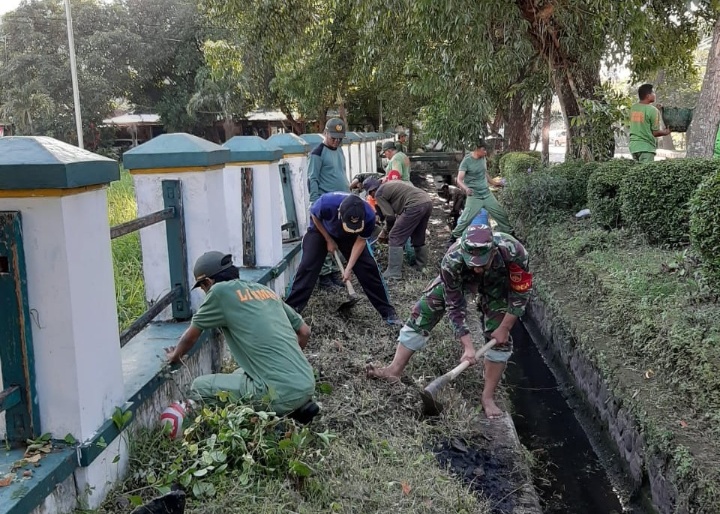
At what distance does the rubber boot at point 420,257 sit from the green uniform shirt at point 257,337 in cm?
477

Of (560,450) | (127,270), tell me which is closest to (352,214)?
(127,270)

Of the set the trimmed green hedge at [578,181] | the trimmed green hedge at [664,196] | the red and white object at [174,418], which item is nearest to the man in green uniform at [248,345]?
the red and white object at [174,418]

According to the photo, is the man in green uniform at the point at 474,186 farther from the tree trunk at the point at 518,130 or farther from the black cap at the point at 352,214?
the tree trunk at the point at 518,130

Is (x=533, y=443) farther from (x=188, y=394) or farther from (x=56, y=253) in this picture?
(x=56, y=253)

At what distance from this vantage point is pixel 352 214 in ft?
16.8

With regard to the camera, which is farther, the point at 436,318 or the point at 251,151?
the point at 251,151

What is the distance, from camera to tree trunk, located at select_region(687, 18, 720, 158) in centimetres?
778

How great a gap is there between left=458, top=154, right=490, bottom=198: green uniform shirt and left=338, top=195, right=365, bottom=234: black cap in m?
3.97

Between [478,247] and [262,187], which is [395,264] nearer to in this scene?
[262,187]

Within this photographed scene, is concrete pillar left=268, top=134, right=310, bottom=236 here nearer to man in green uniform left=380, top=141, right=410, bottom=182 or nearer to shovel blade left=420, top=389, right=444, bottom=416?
man in green uniform left=380, top=141, right=410, bottom=182

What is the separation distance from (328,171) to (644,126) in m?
4.55

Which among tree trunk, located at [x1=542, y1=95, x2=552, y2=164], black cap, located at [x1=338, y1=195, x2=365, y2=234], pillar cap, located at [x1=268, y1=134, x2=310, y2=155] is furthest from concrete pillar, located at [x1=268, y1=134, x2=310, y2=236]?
tree trunk, located at [x1=542, y1=95, x2=552, y2=164]

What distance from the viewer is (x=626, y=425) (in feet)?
14.1

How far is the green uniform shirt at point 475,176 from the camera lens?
8812 mm
